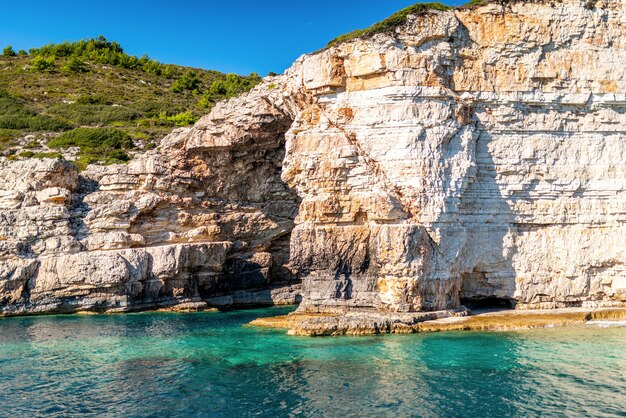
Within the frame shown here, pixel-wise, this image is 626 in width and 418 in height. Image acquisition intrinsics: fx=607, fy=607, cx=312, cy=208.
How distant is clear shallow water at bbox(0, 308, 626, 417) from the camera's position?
13814 mm

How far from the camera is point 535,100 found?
82.8 feet

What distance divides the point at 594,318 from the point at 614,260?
3.10m

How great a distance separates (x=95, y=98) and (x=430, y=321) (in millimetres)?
42521

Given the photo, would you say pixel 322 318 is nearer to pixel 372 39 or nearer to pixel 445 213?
pixel 445 213

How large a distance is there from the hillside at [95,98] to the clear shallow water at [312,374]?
67.8ft

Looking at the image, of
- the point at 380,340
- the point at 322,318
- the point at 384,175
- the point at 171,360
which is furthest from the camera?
the point at 384,175

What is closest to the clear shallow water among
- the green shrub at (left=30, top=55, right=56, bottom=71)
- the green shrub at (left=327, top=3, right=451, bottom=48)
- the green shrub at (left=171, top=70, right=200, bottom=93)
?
the green shrub at (left=327, top=3, right=451, bottom=48)

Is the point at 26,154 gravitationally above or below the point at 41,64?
below

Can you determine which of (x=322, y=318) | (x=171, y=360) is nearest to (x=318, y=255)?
(x=322, y=318)

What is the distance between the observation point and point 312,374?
54.4 feet

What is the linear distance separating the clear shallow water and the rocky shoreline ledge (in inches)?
31.8

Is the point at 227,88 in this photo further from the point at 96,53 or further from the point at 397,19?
the point at 397,19

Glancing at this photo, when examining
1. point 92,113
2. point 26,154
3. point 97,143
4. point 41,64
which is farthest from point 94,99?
point 26,154

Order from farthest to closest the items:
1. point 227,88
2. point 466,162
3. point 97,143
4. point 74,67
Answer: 1. point 74,67
2. point 227,88
3. point 97,143
4. point 466,162
